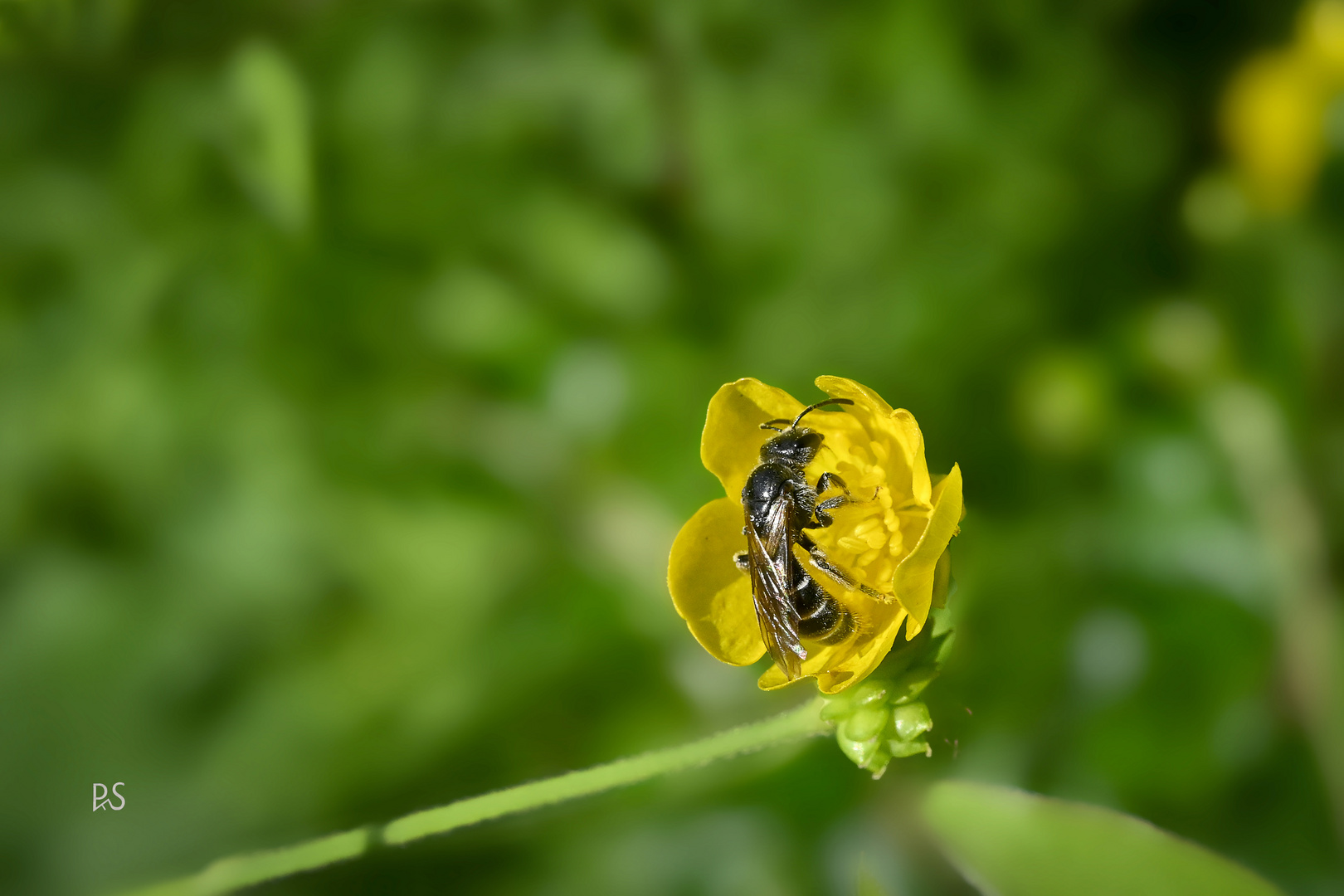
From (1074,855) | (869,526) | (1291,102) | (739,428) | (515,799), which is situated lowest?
(1074,855)

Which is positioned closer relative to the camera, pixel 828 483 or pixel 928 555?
pixel 928 555

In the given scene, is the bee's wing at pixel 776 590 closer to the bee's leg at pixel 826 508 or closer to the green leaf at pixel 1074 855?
the bee's leg at pixel 826 508

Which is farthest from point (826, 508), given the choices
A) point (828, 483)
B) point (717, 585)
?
point (717, 585)

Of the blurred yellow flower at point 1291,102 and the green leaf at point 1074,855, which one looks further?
the blurred yellow flower at point 1291,102

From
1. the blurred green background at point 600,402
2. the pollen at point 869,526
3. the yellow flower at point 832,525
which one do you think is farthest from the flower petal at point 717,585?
the blurred green background at point 600,402

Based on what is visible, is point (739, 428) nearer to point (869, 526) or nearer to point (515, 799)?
point (869, 526)

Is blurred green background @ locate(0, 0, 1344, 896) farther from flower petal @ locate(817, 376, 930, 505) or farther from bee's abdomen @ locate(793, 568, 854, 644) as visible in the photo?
bee's abdomen @ locate(793, 568, 854, 644)

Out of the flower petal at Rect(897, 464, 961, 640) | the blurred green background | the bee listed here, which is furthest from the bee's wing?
the blurred green background
